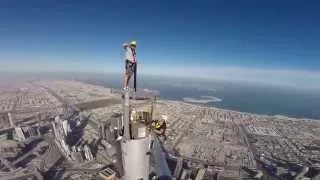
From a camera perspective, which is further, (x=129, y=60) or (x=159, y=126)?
(x=159, y=126)

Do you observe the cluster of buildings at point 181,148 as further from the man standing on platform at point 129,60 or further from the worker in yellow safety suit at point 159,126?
the man standing on platform at point 129,60

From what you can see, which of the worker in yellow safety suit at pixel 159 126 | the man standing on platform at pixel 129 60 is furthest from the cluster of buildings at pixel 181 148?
the man standing on platform at pixel 129 60

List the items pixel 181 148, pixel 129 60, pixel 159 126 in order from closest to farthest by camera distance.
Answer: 1. pixel 129 60
2. pixel 159 126
3. pixel 181 148

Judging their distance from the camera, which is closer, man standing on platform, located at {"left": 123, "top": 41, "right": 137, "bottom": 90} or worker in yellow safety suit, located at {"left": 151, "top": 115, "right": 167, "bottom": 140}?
man standing on platform, located at {"left": 123, "top": 41, "right": 137, "bottom": 90}

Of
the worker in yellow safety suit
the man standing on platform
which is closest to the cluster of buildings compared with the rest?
the worker in yellow safety suit

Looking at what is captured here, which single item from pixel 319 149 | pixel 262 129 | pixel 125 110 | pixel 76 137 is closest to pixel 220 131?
pixel 262 129

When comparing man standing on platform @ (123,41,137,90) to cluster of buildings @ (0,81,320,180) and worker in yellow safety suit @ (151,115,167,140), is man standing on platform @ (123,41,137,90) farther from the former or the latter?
worker in yellow safety suit @ (151,115,167,140)

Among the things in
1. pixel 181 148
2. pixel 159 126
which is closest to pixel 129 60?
pixel 159 126

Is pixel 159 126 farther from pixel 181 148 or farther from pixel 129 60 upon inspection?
pixel 181 148
